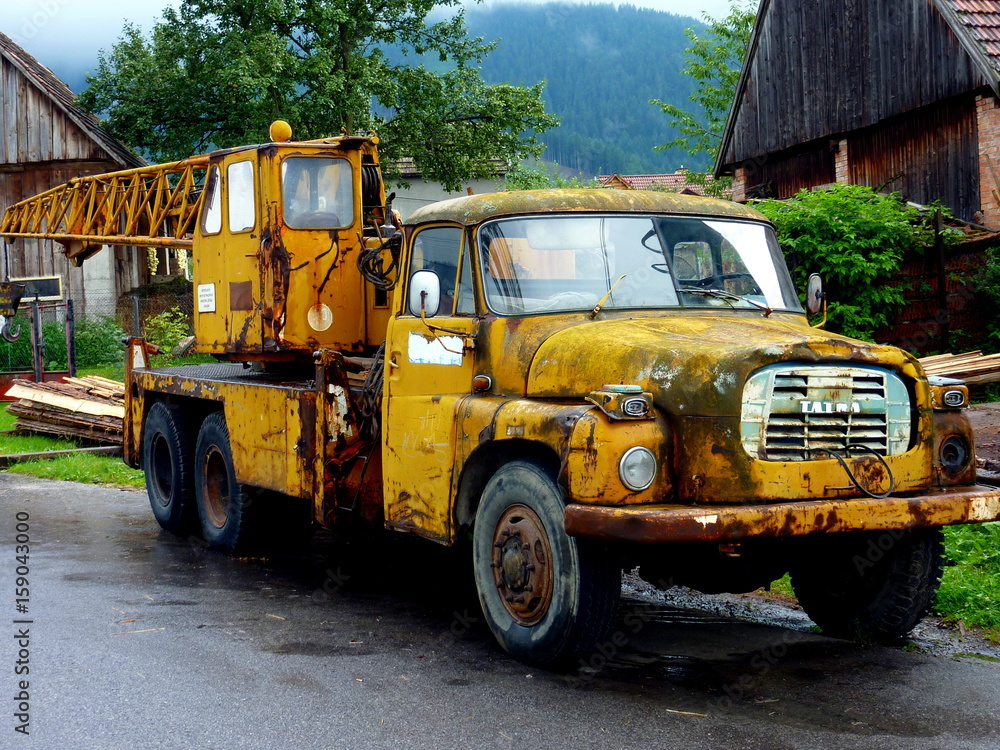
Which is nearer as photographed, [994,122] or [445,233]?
[445,233]

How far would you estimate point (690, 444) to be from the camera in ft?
17.8

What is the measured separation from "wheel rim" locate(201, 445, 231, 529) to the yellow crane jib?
206cm

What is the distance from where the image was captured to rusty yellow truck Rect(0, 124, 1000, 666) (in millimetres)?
5387

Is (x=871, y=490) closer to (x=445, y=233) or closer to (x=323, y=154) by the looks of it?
(x=445, y=233)

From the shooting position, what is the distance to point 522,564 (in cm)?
583

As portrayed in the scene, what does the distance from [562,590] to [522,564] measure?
1.12 feet

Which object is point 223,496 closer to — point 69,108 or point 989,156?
point 989,156

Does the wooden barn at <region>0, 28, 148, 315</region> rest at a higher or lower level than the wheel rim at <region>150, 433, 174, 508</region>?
higher

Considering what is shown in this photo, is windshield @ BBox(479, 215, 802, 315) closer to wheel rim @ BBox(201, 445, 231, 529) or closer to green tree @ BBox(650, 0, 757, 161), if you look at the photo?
wheel rim @ BBox(201, 445, 231, 529)

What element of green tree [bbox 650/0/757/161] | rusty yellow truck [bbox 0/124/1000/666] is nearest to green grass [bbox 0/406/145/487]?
rusty yellow truck [bbox 0/124/1000/666]

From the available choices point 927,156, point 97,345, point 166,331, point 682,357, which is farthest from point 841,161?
point 682,357

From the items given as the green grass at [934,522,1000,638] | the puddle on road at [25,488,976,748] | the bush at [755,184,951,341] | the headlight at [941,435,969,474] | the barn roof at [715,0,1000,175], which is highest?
the barn roof at [715,0,1000,175]

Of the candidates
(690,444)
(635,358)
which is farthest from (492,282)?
(690,444)

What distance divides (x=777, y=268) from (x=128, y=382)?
259 inches
